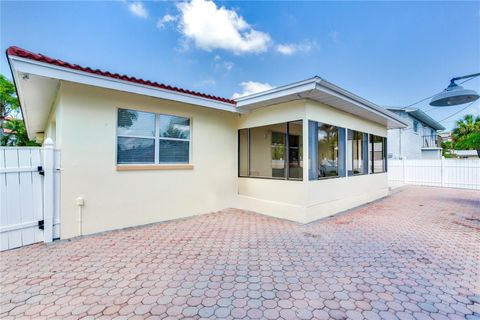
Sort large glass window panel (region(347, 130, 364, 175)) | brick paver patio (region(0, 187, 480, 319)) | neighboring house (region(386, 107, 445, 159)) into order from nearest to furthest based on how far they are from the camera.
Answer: brick paver patio (region(0, 187, 480, 319))
large glass window panel (region(347, 130, 364, 175))
neighboring house (region(386, 107, 445, 159))

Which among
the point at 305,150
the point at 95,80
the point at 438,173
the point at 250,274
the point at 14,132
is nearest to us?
the point at 250,274

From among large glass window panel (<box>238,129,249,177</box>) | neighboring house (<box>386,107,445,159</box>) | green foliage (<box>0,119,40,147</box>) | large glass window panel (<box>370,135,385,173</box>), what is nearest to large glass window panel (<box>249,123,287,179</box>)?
large glass window panel (<box>238,129,249,177</box>)

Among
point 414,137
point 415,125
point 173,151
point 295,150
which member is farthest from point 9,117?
point 415,125

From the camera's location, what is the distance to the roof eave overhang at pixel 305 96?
5117mm

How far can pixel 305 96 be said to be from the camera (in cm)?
573

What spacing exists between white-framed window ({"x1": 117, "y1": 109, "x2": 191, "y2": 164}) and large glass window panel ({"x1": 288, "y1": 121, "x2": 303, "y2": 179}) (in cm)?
297

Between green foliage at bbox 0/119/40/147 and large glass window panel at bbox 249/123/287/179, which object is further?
green foliage at bbox 0/119/40/147

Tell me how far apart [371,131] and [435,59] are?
994 centimetres

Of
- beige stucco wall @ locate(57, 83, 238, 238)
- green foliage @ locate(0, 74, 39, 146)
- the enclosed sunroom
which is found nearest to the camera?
beige stucco wall @ locate(57, 83, 238, 238)

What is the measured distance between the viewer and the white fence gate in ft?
13.0

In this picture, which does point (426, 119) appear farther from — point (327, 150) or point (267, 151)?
point (267, 151)

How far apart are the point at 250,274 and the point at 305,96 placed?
439 centimetres

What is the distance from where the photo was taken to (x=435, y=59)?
46.0ft

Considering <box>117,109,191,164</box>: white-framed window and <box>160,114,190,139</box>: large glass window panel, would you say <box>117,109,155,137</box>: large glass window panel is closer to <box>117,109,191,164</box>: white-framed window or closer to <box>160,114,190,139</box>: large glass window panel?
<box>117,109,191,164</box>: white-framed window
